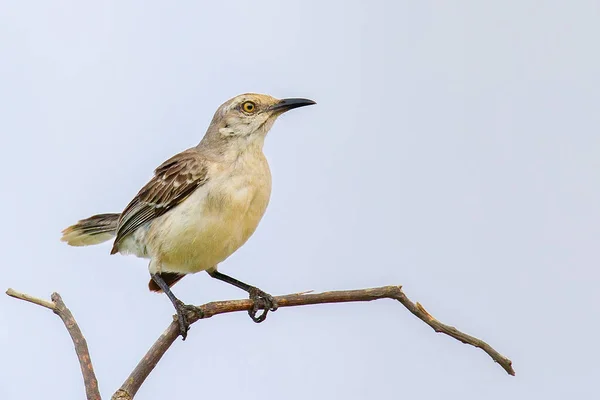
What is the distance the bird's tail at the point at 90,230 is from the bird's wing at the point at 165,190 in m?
0.58

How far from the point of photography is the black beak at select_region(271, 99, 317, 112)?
7055 mm

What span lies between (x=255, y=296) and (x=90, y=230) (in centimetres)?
227

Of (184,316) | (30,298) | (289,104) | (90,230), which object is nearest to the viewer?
(30,298)

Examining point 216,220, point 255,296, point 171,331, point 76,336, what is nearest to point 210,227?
point 216,220

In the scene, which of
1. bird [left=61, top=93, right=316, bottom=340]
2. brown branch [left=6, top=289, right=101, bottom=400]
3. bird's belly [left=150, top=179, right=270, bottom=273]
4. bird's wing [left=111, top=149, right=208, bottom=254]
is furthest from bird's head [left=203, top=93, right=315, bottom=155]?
brown branch [left=6, top=289, right=101, bottom=400]

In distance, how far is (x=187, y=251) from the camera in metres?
6.67

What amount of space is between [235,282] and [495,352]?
11.1 ft

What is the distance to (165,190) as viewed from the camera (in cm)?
709

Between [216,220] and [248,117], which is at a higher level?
[248,117]

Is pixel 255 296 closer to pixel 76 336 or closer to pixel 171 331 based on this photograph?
pixel 171 331

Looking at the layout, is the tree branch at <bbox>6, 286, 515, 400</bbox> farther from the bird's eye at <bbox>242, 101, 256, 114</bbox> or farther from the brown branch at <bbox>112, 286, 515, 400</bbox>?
the bird's eye at <bbox>242, 101, 256, 114</bbox>

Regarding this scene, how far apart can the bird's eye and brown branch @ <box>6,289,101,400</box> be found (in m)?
2.88

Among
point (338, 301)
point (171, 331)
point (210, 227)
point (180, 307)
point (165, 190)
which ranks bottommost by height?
point (338, 301)

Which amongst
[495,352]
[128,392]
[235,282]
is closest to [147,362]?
[128,392]
